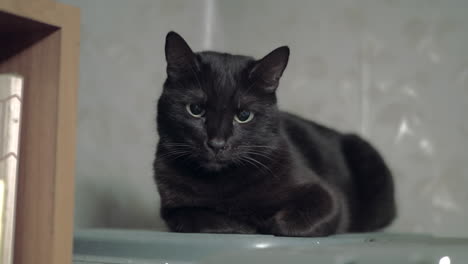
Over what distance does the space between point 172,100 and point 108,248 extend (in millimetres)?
370

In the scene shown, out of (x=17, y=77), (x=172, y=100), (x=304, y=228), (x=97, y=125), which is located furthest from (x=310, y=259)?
(x=97, y=125)

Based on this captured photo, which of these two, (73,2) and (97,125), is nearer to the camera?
(73,2)

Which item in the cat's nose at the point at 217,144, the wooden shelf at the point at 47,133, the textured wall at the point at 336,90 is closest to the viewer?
the wooden shelf at the point at 47,133

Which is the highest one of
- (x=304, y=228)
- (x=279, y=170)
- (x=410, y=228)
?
(x=279, y=170)

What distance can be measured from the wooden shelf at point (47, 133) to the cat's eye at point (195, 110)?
1.37 feet

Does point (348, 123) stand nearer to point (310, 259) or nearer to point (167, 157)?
point (167, 157)

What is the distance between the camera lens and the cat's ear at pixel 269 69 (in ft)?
3.60

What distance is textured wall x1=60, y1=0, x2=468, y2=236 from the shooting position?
143cm

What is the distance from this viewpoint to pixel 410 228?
1.65 meters

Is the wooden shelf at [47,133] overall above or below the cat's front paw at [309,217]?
above

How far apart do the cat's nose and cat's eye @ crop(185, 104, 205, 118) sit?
0.28ft

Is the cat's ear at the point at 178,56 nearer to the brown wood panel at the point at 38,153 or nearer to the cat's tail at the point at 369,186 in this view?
the brown wood panel at the point at 38,153

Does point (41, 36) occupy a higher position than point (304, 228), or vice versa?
point (41, 36)

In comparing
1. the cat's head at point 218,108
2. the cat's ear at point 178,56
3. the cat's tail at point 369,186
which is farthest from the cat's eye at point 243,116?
the cat's tail at point 369,186
